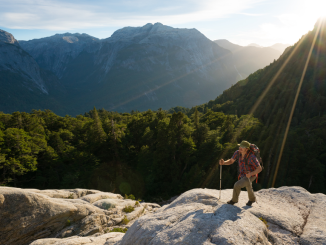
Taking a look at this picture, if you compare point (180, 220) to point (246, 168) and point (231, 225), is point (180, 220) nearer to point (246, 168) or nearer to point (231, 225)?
point (231, 225)

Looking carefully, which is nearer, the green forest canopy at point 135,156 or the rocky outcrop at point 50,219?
the rocky outcrop at point 50,219

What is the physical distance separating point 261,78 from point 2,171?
15169 cm

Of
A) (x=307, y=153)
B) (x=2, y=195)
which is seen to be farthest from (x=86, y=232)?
(x=307, y=153)

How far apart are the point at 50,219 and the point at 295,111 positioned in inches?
4590

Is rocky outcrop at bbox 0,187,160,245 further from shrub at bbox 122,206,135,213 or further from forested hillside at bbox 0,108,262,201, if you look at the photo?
forested hillside at bbox 0,108,262,201

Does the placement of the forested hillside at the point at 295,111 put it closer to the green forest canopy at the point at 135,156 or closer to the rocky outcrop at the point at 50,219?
the green forest canopy at the point at 135,156

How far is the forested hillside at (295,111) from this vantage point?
46.2 m

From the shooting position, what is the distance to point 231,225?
6168 millimetres

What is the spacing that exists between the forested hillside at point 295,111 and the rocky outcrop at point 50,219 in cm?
4389

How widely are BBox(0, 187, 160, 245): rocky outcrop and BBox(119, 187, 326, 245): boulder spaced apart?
421 cm

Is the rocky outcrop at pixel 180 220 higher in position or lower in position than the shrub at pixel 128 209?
higher

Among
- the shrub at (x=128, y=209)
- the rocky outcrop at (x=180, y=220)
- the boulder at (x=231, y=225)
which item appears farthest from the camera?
the shrub at (x=128, y=209)

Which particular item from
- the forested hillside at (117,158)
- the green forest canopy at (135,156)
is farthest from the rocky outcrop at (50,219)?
the forested hillside at (117,158)

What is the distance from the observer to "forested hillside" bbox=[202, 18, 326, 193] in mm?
46219
